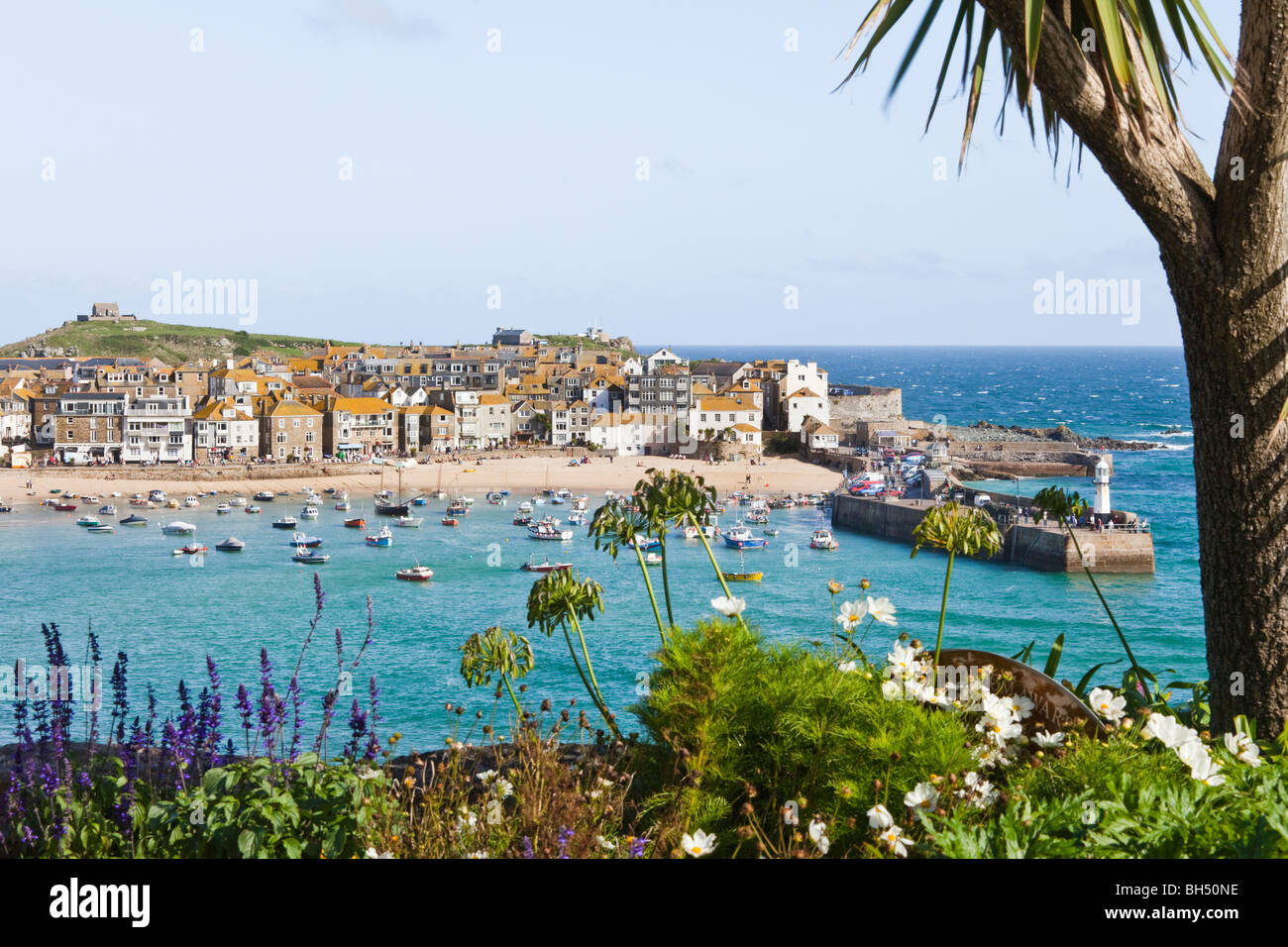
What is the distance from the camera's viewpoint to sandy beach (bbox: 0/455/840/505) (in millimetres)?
58062

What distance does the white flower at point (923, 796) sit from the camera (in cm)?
231

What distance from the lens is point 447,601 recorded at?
32.8 metres

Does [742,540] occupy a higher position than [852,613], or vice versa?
[852,613]

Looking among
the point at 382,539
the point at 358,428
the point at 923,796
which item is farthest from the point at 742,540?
the point at 923,796

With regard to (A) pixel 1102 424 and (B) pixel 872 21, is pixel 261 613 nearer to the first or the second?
(B) pixel 872 21

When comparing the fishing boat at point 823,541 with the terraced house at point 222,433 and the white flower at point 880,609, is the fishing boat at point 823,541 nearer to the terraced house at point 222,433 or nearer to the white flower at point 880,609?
the terraced house at point 222,433

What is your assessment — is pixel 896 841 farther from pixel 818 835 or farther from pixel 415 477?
pixel 415 477

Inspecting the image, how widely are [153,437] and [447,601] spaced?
39.9 m

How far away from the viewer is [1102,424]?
84.9 m

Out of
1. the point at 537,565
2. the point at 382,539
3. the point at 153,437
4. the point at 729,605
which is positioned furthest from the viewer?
the point at 153,437

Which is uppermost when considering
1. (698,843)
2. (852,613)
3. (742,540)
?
(852,613)

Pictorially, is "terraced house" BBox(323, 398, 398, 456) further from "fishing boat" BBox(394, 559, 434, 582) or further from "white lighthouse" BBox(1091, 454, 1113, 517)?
"white lighthouse" BBox(1091, 454, 1113, 517)
